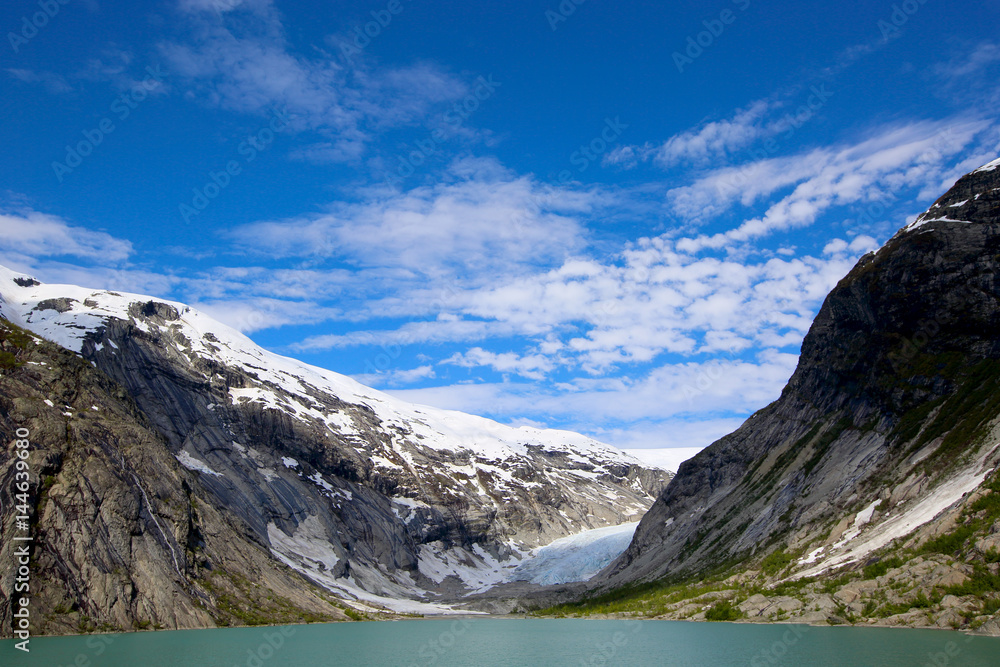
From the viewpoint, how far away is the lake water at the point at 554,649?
Result: 46.0 m

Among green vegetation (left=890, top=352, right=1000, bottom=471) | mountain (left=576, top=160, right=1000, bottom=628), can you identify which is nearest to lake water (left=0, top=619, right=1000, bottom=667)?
mountain (left=576, top=160, right=1000, bottom=628)

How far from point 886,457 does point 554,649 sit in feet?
152

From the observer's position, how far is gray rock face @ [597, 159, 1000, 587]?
7588 cm

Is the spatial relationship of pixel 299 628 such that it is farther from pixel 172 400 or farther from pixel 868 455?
pixel 172 400

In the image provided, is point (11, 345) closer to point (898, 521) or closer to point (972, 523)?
point (898, 521)

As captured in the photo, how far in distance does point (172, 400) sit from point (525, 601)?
9336cm

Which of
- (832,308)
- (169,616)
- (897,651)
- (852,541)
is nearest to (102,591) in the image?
(169,616)

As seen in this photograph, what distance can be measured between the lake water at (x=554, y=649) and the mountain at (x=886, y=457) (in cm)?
548

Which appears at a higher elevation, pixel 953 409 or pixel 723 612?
pixel 953 409

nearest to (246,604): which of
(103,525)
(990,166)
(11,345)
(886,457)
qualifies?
(103,525)

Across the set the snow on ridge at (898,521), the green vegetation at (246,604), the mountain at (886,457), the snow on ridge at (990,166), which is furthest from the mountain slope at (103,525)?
the snow on ridge at (990,166)

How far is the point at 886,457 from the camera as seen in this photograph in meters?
83.0

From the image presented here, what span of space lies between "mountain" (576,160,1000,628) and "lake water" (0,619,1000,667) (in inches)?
216

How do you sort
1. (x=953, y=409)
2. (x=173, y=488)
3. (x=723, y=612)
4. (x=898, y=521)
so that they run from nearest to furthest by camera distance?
(x=898, y=521), (x=723, y=612), (x=953, y=409), (x=173, y=488)
